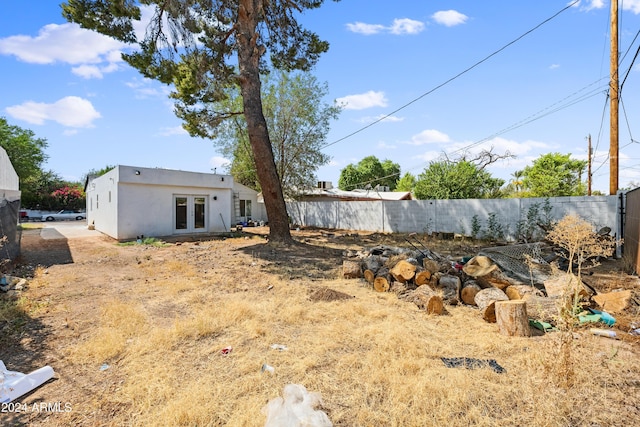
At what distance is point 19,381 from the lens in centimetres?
263

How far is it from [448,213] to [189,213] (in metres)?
12.0

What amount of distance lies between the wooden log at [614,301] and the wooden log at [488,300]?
1348mm

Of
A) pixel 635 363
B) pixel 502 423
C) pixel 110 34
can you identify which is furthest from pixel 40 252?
pixel 635 363

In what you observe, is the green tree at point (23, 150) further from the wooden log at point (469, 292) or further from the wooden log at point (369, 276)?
the wooden log at point (469, 292)

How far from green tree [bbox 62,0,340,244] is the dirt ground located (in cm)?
279

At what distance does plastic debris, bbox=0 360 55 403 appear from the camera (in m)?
2.54

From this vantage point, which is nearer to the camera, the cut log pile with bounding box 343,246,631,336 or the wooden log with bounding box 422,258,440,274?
the cut log pile with bounding box 343,246,631,336

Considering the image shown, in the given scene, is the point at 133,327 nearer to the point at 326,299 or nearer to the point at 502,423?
the point at 326,299

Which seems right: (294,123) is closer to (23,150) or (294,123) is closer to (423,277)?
(423,277)

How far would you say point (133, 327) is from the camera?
3928 millimetres

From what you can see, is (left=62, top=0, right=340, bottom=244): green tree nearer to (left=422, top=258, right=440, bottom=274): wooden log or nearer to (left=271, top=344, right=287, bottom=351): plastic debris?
(left=422, top=258, right=440, bottom=274): wooden log

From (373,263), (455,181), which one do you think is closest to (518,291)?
(373,263)

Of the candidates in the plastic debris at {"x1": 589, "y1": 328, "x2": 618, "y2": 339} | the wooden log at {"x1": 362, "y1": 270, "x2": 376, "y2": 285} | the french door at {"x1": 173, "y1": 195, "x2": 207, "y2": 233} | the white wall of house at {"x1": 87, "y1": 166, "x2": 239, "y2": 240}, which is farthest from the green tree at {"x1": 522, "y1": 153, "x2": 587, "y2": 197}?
the french door at {"x1": 173, "y1": 195, "x2": 207, "y2": 233}

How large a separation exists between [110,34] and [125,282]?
869cm
